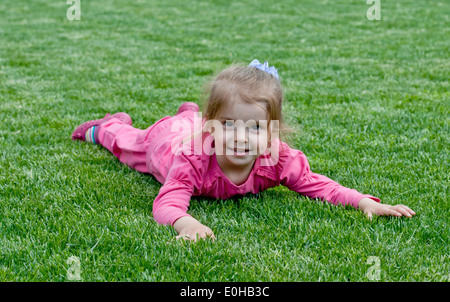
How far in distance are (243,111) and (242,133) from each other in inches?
4.5

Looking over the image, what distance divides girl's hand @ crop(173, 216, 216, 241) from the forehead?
22.8 inches

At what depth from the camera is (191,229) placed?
8.07 ft

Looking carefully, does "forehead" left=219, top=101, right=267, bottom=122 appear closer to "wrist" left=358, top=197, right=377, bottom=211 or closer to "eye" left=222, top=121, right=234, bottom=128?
"eye" left=222, top=121, right=234, bottom=128

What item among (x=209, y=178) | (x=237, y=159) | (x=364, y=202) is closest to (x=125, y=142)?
(x=209, y=178)

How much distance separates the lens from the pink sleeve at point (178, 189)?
260 cm

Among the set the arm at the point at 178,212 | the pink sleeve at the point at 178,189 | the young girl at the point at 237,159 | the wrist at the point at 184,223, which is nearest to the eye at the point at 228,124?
the young girl at the point at 237,159

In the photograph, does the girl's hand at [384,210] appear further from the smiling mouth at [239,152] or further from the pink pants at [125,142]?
the pink pants at [125,142]

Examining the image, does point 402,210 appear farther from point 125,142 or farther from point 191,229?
point 125,142

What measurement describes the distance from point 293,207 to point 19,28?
30.0 ft

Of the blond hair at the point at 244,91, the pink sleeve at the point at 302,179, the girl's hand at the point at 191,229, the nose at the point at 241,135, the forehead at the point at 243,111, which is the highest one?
the blond hair at the point at 244,91

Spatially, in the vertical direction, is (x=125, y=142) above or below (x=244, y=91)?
below

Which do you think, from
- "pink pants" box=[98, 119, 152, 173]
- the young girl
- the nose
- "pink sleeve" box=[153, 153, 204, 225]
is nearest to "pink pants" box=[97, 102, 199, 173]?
"pink pants" box=[98, 119, 152, 173]

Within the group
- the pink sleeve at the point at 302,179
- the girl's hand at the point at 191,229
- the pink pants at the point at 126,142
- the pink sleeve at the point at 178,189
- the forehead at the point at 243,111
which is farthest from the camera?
the pink pants at the point at 126,142

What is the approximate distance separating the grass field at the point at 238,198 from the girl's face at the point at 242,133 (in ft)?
0.99
